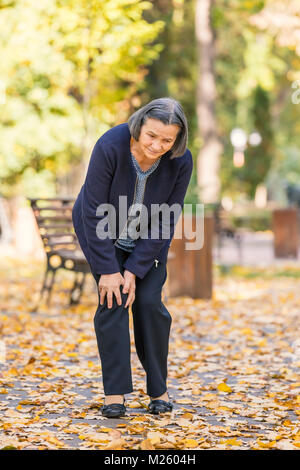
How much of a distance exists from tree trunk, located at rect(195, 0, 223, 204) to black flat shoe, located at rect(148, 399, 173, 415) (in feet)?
40.3

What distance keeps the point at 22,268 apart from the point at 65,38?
4.18m

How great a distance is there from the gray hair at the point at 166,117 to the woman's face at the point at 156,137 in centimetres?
2

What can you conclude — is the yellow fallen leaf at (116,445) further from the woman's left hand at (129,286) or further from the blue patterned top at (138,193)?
the blue patterned top at (138,193)

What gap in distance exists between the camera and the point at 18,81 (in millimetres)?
18188

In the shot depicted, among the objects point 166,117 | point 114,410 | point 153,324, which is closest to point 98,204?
point 166,117

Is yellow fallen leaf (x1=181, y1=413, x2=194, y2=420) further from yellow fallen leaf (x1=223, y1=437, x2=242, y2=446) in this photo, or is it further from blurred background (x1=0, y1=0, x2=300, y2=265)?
blurred background (x1=0, y1=0, x2=300, y2=265)

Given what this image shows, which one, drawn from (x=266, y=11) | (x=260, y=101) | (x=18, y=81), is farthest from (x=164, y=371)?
(x=260, y=101)

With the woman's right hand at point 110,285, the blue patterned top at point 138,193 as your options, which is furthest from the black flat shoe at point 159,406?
the blue patterned top at point 138,193

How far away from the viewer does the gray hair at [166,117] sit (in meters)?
3.97

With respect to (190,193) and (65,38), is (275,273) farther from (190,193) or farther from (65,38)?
(65,38)

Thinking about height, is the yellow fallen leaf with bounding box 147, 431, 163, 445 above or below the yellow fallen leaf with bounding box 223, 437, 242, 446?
above

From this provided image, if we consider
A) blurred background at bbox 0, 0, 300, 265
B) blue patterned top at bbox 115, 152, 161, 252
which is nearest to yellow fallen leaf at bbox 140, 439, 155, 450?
blue patterned top at bbox 115, 152, 161, 252

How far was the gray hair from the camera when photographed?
3.97 metres

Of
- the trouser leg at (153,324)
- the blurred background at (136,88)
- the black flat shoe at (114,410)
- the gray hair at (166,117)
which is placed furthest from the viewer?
the blurred background at (136,88)
